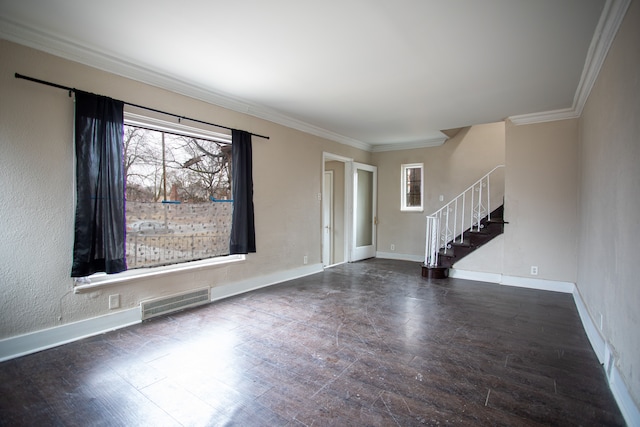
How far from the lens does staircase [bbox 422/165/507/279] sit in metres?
5.15

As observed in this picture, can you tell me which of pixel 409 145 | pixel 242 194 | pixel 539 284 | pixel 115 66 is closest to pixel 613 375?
pixel 539 284

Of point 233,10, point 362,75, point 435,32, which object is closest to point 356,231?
point 362,75

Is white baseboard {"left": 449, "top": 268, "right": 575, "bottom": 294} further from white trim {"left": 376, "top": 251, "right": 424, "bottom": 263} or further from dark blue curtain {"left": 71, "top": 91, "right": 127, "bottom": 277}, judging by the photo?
dark blue curtain {"left": 71, "top": 91, "right": 127, "bottom": 277}

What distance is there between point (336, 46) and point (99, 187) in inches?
99.3

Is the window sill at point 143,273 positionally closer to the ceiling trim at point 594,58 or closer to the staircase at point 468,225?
the staircase at point 468,225

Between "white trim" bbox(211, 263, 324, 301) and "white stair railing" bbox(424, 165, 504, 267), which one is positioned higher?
"white stair railing" bbox(424, 165, 504, 267)

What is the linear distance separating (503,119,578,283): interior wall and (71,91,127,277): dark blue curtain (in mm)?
5308

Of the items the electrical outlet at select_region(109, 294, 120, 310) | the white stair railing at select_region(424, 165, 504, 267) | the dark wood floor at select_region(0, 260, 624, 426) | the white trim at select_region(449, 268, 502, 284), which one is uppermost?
the white stair railing at select_region(424, 165, 504, 267)

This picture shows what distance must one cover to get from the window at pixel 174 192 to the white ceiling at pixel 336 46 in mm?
581

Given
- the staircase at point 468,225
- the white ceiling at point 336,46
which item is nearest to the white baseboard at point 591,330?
the staircase at point 468,225

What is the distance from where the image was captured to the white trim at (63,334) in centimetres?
244

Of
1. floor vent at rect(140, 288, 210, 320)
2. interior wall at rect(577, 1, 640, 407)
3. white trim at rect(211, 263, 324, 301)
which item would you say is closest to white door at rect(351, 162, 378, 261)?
white trim at rect(211, 263, 324, 301)

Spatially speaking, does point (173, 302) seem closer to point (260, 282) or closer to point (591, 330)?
point (260, 282)

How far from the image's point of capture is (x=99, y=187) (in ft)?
9.29
